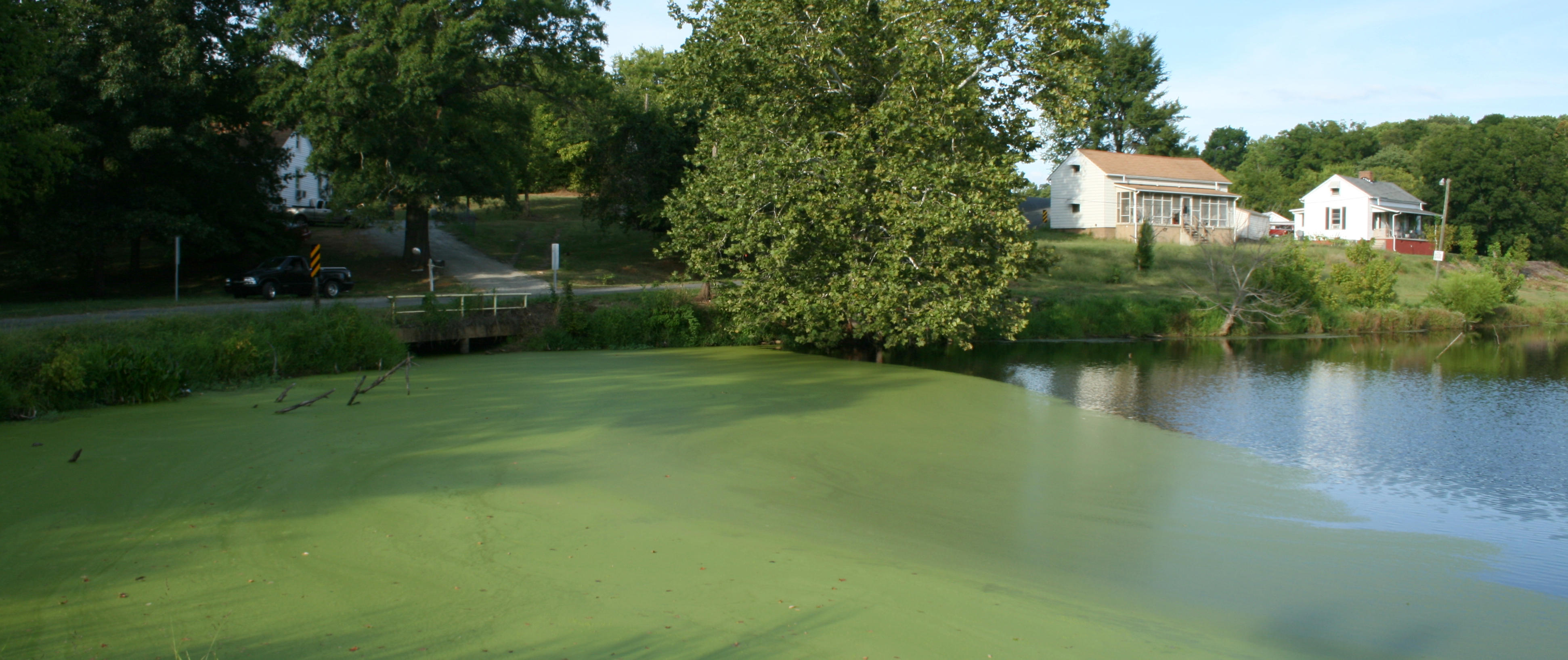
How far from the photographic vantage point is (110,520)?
870 cm

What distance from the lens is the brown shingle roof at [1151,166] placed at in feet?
159

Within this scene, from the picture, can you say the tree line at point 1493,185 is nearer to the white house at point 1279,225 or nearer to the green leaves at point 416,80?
the white house at point 1279,225

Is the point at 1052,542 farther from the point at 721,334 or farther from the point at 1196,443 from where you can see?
the point at 721,334

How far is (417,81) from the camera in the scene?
90.9 feet

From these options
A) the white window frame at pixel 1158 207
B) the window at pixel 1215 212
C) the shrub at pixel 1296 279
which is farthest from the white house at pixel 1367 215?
the shrub at pixel 1296 279

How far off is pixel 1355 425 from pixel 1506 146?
5589cm

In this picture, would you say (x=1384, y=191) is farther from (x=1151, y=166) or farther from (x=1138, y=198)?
(x=1138, y=198)

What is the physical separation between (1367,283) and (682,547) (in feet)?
128

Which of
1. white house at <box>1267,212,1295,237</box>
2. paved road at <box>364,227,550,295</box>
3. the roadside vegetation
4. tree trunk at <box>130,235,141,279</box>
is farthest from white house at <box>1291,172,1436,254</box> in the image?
tree trunk at <box>130,235,141,279</box>

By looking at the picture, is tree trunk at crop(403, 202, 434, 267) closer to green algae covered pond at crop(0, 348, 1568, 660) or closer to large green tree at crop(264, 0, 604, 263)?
large green tree at crop(264, 0, 604, 263)

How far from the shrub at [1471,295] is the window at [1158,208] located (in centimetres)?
1249

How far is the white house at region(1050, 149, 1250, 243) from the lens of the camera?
1874 inches

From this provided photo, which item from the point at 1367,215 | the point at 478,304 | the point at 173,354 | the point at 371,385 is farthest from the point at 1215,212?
the point at 173,354

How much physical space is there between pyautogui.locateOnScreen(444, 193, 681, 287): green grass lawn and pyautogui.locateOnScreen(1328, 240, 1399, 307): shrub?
27514 millimetres
